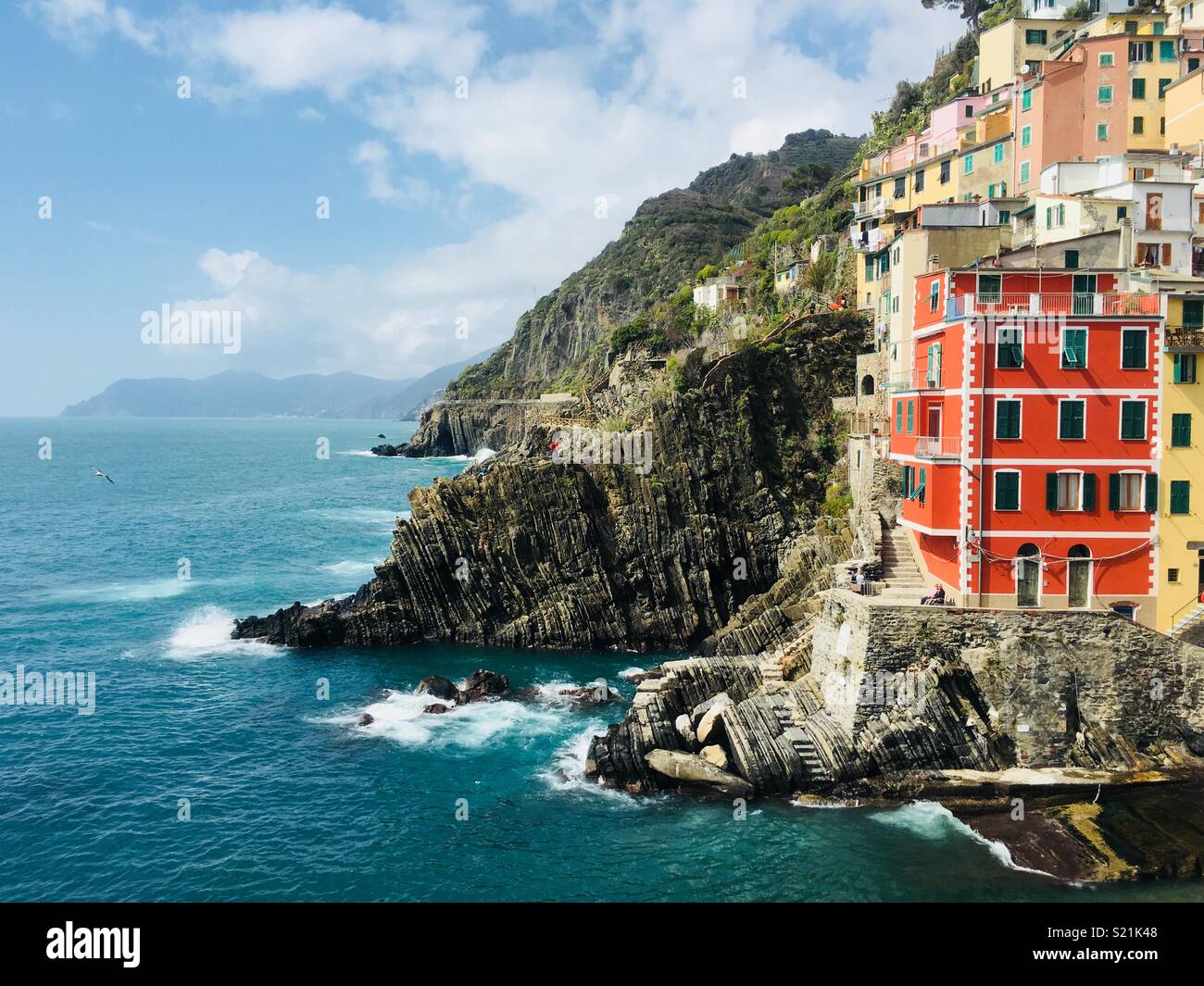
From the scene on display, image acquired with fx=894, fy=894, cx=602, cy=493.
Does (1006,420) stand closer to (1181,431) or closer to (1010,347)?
(1010,347)

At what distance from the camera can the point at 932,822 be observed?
2978 cm

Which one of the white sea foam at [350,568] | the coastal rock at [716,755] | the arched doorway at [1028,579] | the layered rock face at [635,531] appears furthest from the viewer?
the white sea foam at [350,568]

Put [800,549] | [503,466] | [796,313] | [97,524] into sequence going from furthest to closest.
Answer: [97,524]
[796,313]
[503,466]
[800,549]

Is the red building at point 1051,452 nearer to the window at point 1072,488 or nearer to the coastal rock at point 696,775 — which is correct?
the window at point 1072,488

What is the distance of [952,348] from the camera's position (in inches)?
1380

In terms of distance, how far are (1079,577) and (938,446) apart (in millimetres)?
7255

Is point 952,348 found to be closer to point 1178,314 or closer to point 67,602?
point 1178,314

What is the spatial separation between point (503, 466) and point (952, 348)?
92.6 ft

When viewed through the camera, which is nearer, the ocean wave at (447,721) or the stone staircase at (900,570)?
the stone staircase at (900,570)

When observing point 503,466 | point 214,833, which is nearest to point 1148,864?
point 214,833

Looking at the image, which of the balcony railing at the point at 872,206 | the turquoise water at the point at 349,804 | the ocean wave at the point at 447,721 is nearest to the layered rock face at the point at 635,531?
the turquoise water at the point at 349,804

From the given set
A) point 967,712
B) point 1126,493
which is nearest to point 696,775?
point 967,712

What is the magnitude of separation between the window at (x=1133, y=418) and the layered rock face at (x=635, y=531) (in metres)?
20.5

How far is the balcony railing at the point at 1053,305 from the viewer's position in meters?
33.9
